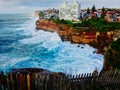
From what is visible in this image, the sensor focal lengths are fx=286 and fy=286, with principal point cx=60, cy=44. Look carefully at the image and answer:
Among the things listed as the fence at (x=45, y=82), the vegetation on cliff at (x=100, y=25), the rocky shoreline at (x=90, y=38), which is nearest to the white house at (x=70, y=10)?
the vegetation on cliff at (x=100, y=25)

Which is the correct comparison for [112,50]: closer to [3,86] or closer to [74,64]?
[74,64]

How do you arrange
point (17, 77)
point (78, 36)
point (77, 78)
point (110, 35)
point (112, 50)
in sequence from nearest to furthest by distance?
point (17, 77)
point (77, 78)
point (112, 50)
point (110, 35)
point (78, 36)

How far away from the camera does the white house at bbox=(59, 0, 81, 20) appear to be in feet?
355

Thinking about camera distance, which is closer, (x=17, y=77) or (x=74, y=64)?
(x=17, y=77)

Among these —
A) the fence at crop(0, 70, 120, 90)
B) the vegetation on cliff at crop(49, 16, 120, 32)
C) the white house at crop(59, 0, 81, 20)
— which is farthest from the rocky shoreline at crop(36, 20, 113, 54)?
the white house at crop(59, 0, 81, 20)

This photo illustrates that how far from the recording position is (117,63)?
18797 mm

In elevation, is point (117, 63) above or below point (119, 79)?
below

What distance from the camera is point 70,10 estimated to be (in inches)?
4370

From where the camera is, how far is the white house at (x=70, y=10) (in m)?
108

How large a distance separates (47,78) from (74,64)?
2097 cm

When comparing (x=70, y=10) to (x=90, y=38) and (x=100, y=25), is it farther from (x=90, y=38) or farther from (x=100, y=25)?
(x=90, y=38)

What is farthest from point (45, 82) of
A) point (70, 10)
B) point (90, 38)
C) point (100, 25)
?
point (70, 10)

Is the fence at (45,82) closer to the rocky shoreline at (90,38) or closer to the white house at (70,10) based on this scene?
the rocky shoreline at (90,38)

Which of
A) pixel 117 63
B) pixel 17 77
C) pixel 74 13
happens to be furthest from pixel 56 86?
pixel 74 13
